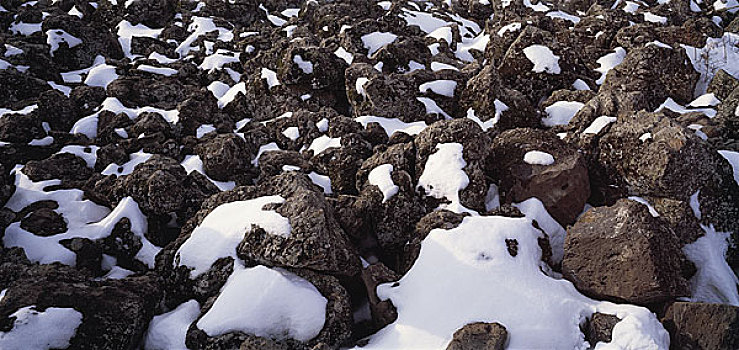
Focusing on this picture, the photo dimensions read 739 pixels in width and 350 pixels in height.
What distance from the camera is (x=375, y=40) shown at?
34.9 ft

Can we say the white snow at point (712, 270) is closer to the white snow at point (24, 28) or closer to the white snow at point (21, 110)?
the white snow at point (21, 110)

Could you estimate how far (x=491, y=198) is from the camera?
623 centimetres

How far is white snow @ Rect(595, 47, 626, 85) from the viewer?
32.7ft

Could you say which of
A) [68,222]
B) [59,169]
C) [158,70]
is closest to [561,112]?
[68,222]

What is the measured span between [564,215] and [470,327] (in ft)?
7.52

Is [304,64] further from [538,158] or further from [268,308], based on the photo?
[268,308]

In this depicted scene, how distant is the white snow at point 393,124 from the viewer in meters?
7.55

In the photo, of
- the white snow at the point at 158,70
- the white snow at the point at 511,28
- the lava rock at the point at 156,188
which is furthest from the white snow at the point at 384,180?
the white snow at the point at 158,70

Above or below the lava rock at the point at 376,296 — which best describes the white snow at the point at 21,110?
below

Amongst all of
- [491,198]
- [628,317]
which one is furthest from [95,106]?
[628,317]

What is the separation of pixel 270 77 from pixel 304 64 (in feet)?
3.17

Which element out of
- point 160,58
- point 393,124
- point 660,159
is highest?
point 660,159

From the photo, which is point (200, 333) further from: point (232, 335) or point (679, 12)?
point (679, 12)

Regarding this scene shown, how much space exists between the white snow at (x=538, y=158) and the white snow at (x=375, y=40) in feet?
17.4
